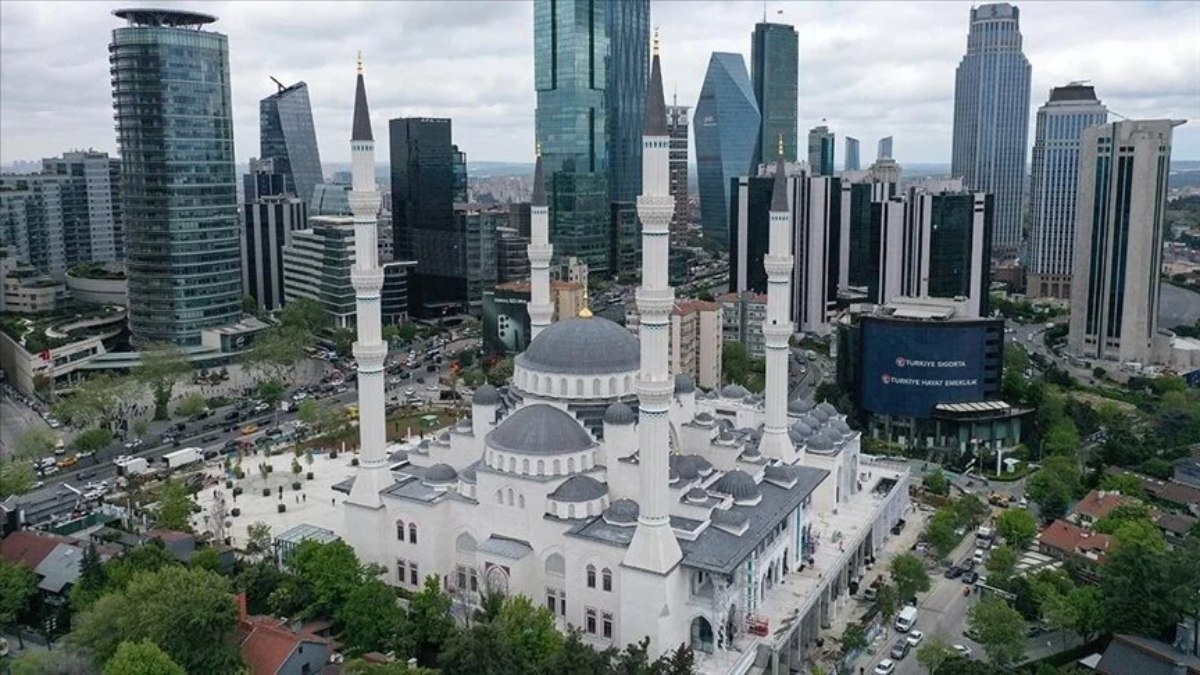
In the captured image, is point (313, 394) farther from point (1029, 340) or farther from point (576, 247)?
point (1029, 340)

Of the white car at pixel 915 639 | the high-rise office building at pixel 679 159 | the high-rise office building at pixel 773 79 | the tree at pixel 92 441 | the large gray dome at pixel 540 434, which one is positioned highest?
the high-rise office building at pixel 773 79

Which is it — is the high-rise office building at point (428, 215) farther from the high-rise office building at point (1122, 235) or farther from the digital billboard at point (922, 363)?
the high-rise office building at point (1122, 235)

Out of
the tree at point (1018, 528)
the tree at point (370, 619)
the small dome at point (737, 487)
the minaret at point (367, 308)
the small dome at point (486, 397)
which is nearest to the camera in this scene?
the tree at point (370, 619)

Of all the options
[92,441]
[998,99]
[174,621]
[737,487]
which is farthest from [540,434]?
[998,99]

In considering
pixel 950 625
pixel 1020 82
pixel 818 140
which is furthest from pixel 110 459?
pixel 1020 82

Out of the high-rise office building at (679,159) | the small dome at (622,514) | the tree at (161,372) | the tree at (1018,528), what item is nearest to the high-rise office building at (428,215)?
the tree at (161,372)

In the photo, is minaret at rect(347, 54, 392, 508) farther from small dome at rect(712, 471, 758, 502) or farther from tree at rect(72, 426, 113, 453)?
tree at rect(72, 426, 113, 453)
